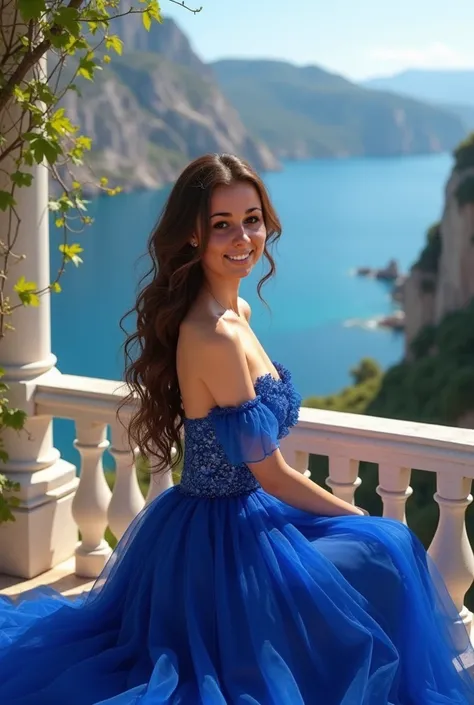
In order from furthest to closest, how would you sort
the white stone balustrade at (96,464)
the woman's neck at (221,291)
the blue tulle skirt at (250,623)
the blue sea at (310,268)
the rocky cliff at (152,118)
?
the rocky cliff at (152,118)
the blue sea at (310,268)
the white stone balustrade at (96,464)
the woman's neck at (221,291)
the blue tulle skirt at (250,623)

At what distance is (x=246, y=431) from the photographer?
6.13 ft

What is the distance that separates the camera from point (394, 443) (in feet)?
8.05

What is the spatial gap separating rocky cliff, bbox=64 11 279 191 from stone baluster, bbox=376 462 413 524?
58.3 m

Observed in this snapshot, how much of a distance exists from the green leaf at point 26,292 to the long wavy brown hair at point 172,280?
1.99ft

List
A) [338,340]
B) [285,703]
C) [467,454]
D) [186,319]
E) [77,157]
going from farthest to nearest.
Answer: [338,340], [77,157], [467,454], [186,319], [285,703]

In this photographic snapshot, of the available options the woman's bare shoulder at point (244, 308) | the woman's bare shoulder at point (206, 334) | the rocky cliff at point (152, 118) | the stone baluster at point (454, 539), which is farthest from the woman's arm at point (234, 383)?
the rocky cliff at point (152, 118)

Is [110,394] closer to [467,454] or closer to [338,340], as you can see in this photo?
[467,454]

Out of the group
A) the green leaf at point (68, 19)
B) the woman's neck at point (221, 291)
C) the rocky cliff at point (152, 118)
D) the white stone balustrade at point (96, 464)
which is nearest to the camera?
the woman's neck at point (221, 291)

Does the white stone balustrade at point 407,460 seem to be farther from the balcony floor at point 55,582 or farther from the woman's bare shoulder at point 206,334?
the balcony floor at point 55,582

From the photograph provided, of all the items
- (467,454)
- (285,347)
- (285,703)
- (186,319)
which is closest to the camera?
(285,703)

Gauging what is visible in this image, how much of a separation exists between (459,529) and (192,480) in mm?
832

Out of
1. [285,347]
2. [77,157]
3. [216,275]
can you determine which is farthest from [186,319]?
[285,347]

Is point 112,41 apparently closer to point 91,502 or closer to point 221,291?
point 221,291

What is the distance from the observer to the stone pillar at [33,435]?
9.27 feet
